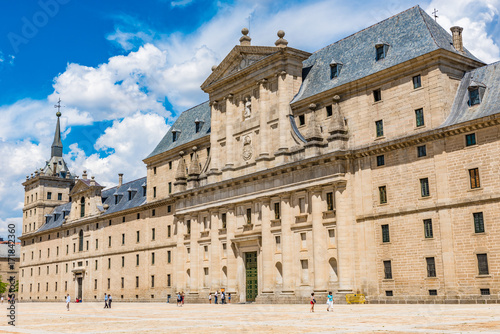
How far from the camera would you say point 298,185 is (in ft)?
170

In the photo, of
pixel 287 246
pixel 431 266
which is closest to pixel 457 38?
pixel 431 266

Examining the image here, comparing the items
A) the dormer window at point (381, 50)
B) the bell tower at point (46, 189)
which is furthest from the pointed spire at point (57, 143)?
the dormer window at point (381, 50)

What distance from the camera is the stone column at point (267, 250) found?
54094 millimetres

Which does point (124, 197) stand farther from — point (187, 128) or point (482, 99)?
point (482, 99)

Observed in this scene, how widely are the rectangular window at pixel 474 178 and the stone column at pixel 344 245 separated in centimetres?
1047

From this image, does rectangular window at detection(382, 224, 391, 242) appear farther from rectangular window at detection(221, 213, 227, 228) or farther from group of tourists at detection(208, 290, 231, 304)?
rectangular window at detection(221, 213, 227, 228)

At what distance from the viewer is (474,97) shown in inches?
1682

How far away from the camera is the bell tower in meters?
114

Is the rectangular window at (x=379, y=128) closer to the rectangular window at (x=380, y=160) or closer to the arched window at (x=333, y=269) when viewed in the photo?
the rectangular window at (x=380, y=160)

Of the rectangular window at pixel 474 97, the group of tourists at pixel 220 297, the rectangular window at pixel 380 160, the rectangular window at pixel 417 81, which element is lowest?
the group of tourists at pixel 220 297

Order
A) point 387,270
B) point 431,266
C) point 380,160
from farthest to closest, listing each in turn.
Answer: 1. point 380,160
2. point 387,270
3. point 431,266

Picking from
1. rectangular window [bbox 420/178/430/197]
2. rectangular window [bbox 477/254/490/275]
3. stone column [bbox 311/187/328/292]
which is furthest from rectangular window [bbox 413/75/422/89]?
rectangular window [bbox 477/254/490/275]

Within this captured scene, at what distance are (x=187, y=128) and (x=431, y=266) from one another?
3999 cm

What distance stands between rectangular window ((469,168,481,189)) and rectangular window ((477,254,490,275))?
4.68 metres
